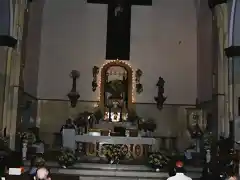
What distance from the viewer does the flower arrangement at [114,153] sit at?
1317 cm

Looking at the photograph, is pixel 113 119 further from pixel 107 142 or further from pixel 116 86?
pixel 107 142

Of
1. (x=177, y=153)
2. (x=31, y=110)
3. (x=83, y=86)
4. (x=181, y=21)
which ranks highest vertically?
(x=181, y=21)

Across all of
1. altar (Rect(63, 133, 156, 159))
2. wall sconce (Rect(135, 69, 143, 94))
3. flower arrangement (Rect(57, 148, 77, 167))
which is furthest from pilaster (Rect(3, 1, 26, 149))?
wall sconce (Rect(135, 69, 143, 94))

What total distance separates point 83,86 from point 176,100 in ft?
14.7

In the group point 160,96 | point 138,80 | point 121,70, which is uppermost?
point 121,70

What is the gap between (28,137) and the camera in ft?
49.4

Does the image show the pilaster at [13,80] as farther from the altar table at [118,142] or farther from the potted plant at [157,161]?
the potted plant at [157,161]

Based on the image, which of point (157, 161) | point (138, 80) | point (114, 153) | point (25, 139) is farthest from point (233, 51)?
point (25, 139)

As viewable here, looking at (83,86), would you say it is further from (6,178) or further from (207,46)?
(6,178)

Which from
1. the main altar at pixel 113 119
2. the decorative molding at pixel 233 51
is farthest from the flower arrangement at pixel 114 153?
the decorative molding at pixel 233 51

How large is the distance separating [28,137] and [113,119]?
4146mm

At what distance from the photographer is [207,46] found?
56.0 ft

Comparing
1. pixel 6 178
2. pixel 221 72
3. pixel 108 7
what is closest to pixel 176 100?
pixel 221 72

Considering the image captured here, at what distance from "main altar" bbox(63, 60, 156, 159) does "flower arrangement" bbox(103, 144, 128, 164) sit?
0.36m
